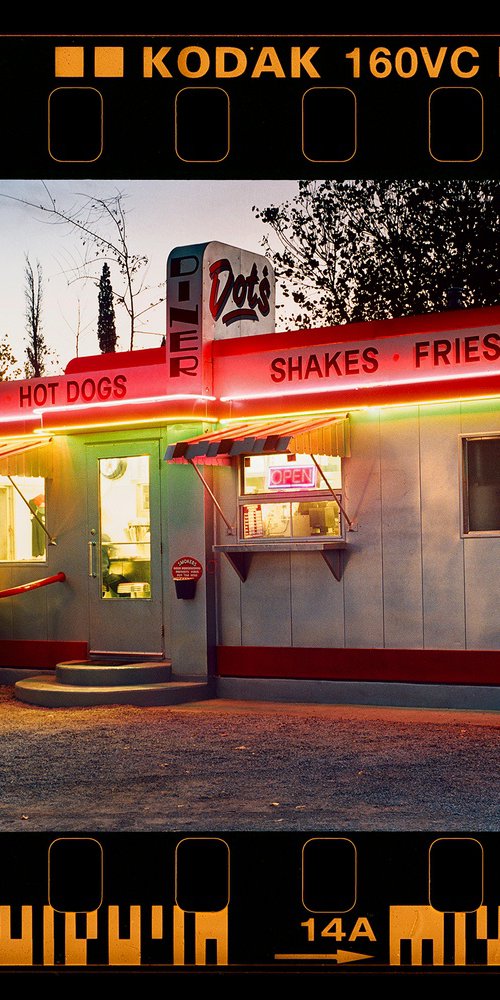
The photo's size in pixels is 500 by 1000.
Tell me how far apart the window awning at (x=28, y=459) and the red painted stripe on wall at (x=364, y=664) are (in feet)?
10.5

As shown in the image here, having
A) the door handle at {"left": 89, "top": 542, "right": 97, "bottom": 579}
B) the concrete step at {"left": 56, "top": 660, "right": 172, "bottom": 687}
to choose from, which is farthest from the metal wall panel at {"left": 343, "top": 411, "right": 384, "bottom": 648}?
the door handle at {"left": 89, "top": 542, "right": 97, "bottom": 579}

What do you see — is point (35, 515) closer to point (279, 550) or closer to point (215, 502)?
point (215, 502)

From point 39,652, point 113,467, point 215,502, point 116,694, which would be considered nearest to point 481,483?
point 215,502

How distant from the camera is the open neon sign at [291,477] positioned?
12.8 meters

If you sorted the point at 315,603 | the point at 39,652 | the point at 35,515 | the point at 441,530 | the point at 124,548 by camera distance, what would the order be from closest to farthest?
the point at 441,530
the point at 315,603
the point at 124,548
the point at 39,652
the point at 35,515

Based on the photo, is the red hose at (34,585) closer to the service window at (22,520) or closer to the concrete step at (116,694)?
the service window at (22,520)

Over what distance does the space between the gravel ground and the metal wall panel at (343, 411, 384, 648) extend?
810mm

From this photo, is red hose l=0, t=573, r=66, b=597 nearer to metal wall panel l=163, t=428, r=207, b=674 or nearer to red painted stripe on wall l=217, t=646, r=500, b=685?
metal wall panel l=163, t=428, r=207, b=674

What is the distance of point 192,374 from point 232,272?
4.39ft

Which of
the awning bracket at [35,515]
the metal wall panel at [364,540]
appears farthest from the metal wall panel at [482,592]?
the awning bracket at [35,515]

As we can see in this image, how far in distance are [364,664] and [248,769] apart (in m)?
3.58

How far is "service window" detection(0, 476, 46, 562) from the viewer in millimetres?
15445

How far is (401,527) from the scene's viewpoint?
Result: 1215 centimetres

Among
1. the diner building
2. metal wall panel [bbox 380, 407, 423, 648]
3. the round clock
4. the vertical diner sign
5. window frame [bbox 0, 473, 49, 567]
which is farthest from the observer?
window frame [bbox 0, 473, 49, 567]
